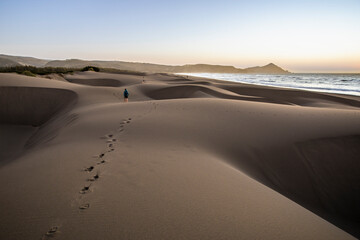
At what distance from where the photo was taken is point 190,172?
11.0ft

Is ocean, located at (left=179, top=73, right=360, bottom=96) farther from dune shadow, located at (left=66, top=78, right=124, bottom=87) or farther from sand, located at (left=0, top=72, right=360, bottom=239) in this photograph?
dune shadow, located at (left=66, top=78, right=124, bottom=87)

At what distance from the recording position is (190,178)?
3.14 metres

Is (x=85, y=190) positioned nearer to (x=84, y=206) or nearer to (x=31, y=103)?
(x=84, y=206)

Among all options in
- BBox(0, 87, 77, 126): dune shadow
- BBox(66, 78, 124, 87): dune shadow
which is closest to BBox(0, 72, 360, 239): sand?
BBox(0, 87, 77, 126): dune shadow

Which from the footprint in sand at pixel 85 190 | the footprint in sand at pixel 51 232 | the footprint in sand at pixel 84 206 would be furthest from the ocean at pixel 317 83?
the footprint in sand at pixel 51 232

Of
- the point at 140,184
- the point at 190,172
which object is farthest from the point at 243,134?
the point at 140,184

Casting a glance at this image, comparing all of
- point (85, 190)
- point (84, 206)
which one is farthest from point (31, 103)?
point (84, 206)

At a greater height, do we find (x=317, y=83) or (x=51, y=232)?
(x=317, y=83)

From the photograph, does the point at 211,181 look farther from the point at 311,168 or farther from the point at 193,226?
the point at 311,168

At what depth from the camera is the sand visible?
6.88 feet

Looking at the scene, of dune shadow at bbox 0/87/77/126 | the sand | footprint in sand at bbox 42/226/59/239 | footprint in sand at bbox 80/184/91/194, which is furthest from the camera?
dune shadow at bbox 0/87/77/126

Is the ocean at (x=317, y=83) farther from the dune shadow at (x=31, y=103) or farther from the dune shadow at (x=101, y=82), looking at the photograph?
the dune shadow at (x=31, y=103)

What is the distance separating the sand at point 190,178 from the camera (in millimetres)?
2098

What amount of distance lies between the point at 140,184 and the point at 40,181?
1.43 m
